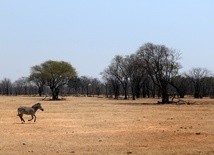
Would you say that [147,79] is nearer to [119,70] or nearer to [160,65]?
[119,70]

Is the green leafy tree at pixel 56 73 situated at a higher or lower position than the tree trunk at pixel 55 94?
higher

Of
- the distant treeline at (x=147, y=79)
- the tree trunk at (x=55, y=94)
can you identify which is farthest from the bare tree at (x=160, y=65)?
the tree trunk at (x=55, y=94)

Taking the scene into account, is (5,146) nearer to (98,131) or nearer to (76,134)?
(76,134)

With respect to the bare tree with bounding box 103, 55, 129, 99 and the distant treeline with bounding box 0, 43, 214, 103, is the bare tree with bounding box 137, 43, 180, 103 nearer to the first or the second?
the distant treeline with bounding box 0, 43, 214, 103

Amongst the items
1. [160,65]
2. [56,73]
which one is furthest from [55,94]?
[160,65]

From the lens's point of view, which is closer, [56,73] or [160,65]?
[160,65]

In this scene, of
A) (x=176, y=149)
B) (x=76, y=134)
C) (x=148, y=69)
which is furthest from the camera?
(x=148, y=69)

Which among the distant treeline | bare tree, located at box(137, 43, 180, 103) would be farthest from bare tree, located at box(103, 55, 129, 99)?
bare tree, located at box(137, 43, 180, 103)

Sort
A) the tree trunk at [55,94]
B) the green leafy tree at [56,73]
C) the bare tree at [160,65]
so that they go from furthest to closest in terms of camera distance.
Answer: the green leafy tree at [56,73]
the tree trunk at [55,94]
the bare tree at [160,65]

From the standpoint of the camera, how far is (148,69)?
73938 mm

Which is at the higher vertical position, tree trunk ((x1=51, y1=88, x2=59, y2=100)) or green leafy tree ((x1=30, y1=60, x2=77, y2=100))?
green leafy tree ((x1=30, y1=60, x2=77, y2=100))

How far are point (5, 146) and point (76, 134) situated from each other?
5.13 m

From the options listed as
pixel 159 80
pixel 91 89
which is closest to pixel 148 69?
pixel 159 80

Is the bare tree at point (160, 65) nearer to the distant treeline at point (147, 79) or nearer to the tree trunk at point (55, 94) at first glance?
the distant treeline at point (147, 79)
